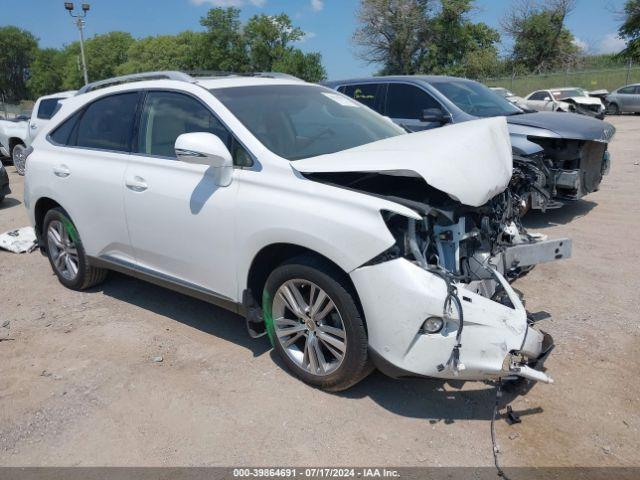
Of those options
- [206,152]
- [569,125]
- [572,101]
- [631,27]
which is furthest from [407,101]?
[631,27]

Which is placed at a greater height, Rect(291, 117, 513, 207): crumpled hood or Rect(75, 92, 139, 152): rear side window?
Rect(75, 92, 139, 152): rear side window

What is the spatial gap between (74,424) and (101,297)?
201 cm

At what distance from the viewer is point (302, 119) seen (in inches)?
154

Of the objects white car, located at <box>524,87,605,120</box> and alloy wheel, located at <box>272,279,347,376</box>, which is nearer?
alloy wheel, located at <box>272,279,347,376</box>

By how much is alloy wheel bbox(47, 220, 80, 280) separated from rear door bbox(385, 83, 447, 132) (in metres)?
4.47

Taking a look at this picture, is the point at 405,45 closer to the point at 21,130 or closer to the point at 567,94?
the point at 567,94

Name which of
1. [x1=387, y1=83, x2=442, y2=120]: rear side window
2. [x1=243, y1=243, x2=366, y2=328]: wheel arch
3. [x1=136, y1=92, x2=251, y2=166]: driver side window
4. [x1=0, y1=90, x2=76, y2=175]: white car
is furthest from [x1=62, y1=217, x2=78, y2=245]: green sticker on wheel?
[x1=0, y1=90, x2=76, y2=175]: white car

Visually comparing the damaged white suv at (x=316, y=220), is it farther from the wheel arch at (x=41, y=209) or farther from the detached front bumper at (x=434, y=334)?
the wheel arch at (x=41, y=209)

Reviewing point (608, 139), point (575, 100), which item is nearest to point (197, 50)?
point (575, 100)

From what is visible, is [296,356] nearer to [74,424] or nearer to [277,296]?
[277,296]

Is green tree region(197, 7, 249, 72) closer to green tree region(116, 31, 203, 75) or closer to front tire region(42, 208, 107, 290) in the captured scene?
green tree region(116, 31, 203, 75)

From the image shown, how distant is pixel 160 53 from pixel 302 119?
3336 inches

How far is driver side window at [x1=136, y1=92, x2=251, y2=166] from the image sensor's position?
371 cm

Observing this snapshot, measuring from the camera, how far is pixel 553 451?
275 cm
